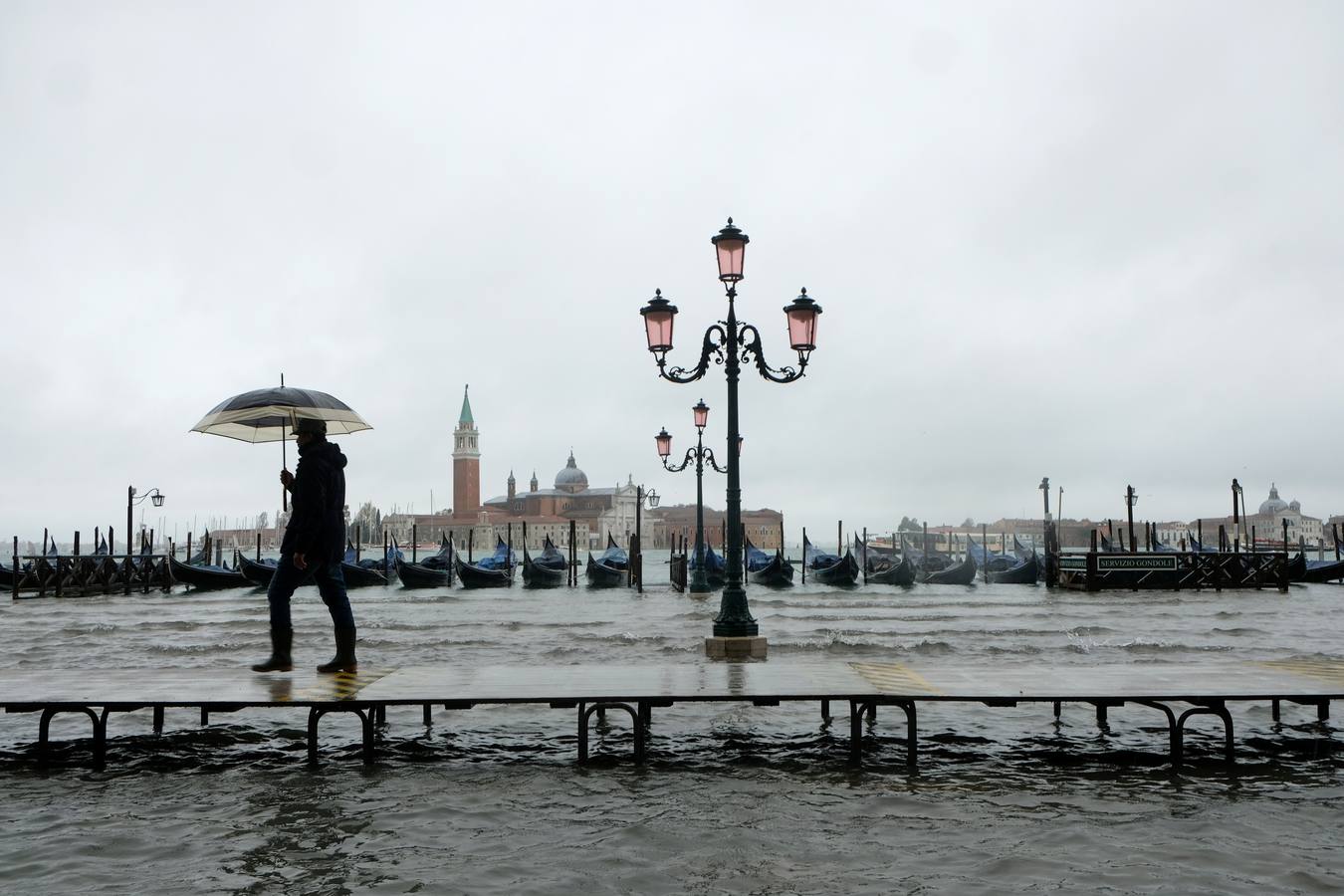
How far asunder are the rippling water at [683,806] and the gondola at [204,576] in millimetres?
26601

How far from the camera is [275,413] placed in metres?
7.48

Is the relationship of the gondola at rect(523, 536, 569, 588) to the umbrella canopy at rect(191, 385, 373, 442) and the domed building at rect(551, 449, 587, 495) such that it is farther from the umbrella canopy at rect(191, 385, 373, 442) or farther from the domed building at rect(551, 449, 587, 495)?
the domed building at rect(551, 449, 587, 495)

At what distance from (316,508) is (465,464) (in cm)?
11281

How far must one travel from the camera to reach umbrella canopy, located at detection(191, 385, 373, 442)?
Result: 22.9ft

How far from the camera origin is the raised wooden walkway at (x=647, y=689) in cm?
548

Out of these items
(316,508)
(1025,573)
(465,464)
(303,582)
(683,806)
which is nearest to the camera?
(683,806)

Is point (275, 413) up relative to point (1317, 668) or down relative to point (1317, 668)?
up

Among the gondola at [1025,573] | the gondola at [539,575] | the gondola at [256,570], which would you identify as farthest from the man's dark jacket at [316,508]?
the gondola at [1025,573]

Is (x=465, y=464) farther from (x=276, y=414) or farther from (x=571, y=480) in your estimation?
(x=276, y=414)

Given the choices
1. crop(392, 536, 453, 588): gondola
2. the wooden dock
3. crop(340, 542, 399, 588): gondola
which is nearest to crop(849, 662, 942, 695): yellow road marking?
the wooden dock

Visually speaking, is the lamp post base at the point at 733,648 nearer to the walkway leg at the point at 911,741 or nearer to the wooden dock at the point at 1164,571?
the walkway leg at the point at 911,741

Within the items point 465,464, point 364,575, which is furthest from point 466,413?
point 364,575

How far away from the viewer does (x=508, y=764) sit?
6.01 meters

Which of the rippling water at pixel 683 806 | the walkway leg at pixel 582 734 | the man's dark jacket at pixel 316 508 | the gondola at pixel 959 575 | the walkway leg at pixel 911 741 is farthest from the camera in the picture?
the gondola at pixel 959 575
